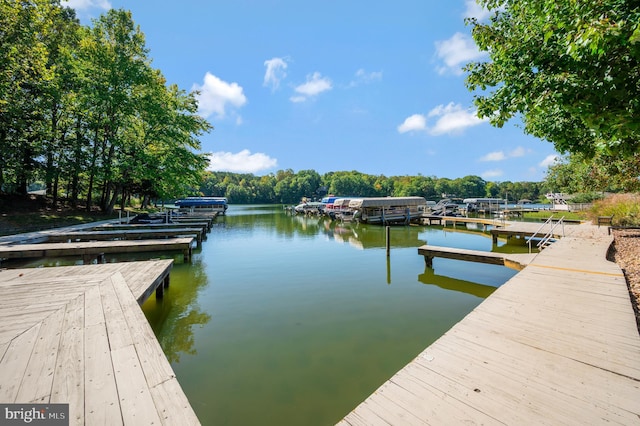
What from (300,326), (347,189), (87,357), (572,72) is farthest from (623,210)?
(347,189)

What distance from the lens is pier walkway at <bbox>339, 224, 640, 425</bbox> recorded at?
2441 mm

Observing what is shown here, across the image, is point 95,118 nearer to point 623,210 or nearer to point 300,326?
point 300,326

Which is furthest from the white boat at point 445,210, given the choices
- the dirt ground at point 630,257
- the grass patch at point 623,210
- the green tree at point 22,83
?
the green tree at point 22,83

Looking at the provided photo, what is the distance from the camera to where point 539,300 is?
17.2 feet

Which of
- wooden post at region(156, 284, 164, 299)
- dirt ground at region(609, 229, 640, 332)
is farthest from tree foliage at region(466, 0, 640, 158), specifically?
wooden post at region(156, 284, 164, 299)

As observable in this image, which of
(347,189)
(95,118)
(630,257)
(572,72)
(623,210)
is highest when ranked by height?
(95,118)

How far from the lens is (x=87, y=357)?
3.19 m

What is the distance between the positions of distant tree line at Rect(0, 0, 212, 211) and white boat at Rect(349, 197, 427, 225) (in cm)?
1733

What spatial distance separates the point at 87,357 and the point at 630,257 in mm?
14997

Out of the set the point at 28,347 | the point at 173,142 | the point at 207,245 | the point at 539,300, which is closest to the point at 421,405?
the point at 539,300

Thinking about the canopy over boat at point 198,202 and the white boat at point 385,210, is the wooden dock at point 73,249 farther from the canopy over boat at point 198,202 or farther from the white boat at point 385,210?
the canopy over boat at point 198,202

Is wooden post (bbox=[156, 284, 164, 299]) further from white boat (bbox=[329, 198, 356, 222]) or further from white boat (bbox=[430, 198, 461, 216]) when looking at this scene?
white boat (bbox=[430, 198, 461, 216])

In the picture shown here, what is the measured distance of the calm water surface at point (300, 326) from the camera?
4000mm

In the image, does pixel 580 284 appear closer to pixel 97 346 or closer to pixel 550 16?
pixel 550 16
